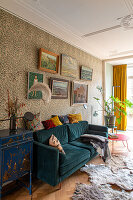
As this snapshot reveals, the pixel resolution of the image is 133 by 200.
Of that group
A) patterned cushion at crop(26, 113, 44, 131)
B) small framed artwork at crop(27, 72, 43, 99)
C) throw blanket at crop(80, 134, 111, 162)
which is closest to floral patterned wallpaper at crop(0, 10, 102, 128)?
small framed artwork at crop(27, 72, 43, 99)

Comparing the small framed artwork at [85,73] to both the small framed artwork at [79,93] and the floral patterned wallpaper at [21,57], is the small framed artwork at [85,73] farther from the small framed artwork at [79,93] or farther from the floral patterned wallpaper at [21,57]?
the floral patterned wallpaper at [21,57]

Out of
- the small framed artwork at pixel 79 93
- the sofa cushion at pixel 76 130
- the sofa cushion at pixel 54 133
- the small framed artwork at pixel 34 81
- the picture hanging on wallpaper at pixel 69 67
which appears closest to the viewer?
the sofa cushion at pixel 54 133

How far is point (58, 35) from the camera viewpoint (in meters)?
3.66

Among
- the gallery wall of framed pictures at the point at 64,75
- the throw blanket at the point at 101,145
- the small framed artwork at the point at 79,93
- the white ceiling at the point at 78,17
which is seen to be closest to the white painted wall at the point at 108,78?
the gallery wall of framed pictures at the point at 64,75

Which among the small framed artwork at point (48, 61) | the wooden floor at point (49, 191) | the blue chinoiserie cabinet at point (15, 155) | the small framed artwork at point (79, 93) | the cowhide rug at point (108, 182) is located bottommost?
the wooden floor at point (49, 191)

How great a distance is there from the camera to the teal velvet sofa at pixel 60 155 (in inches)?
87.3

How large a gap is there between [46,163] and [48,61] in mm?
2199

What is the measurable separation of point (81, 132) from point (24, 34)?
8.80ft

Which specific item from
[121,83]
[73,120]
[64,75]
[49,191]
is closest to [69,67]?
[64,75]

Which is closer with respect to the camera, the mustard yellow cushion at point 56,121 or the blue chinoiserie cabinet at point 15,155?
the blue chinoiserie cabinet at point 15,155

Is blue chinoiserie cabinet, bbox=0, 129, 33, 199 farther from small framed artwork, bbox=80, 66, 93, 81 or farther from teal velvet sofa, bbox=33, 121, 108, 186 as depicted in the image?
small framed artwork, bbox=80, 66, 93, 81

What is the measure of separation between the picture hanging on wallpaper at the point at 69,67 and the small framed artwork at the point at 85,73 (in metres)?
0.22

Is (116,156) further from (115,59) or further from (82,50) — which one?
(115,59)

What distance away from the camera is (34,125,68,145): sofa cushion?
2720mm
